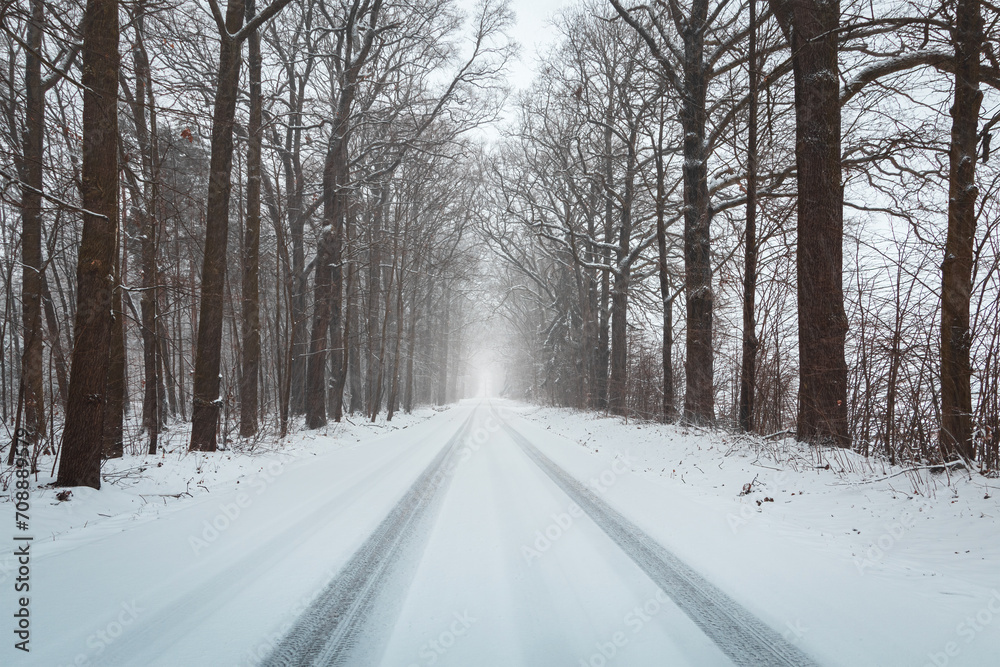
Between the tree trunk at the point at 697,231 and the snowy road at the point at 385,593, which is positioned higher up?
the tree trunk at the point at 697,231

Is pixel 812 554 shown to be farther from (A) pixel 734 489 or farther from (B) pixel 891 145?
(B) pixel 891 145

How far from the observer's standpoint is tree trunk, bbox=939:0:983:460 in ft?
15.4

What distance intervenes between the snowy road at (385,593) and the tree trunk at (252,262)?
568 centimetres

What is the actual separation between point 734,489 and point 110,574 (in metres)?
5.97

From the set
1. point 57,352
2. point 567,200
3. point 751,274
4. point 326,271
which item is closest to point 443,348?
point 567,200

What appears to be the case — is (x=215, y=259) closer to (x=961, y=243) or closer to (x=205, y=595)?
(x=205, y=595)

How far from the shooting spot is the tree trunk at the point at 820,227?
247 inches

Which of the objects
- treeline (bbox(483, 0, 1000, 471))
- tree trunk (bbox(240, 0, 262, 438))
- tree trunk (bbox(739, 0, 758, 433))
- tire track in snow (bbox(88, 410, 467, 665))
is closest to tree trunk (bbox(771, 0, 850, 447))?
treeline (bbox(483, 0, 1000, 471))

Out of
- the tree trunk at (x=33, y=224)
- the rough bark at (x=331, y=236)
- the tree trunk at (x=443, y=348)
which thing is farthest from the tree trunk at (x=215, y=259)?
the tree trunk at (x=443, y=348)

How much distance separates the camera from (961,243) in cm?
489

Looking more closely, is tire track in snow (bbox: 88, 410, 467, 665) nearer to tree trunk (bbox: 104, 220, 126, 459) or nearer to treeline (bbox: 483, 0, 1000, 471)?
tree trunk (bbox: 104, 220, 126, 459)

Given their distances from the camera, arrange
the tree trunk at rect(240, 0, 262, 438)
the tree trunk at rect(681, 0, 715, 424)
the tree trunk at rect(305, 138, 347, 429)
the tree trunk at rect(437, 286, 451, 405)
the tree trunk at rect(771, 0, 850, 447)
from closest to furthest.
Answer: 1. the tree trunk at rect(771, 0, 850, 447)
2. the tree trunk at rect(240, 0, 262, 438)
3. the tree trunk at rect(681, 0, 715, 424)
4. the tree trunk at rect(305, 138, 347, 429)
5. the tree trunk at rect(437, 286, 451, 405)

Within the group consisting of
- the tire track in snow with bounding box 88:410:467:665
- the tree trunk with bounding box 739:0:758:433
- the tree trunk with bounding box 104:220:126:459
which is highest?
the tree trunk with bounding box 739:0:758:433

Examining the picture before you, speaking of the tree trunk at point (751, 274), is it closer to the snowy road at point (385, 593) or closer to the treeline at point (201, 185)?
the snowy road at point (385, 593)
